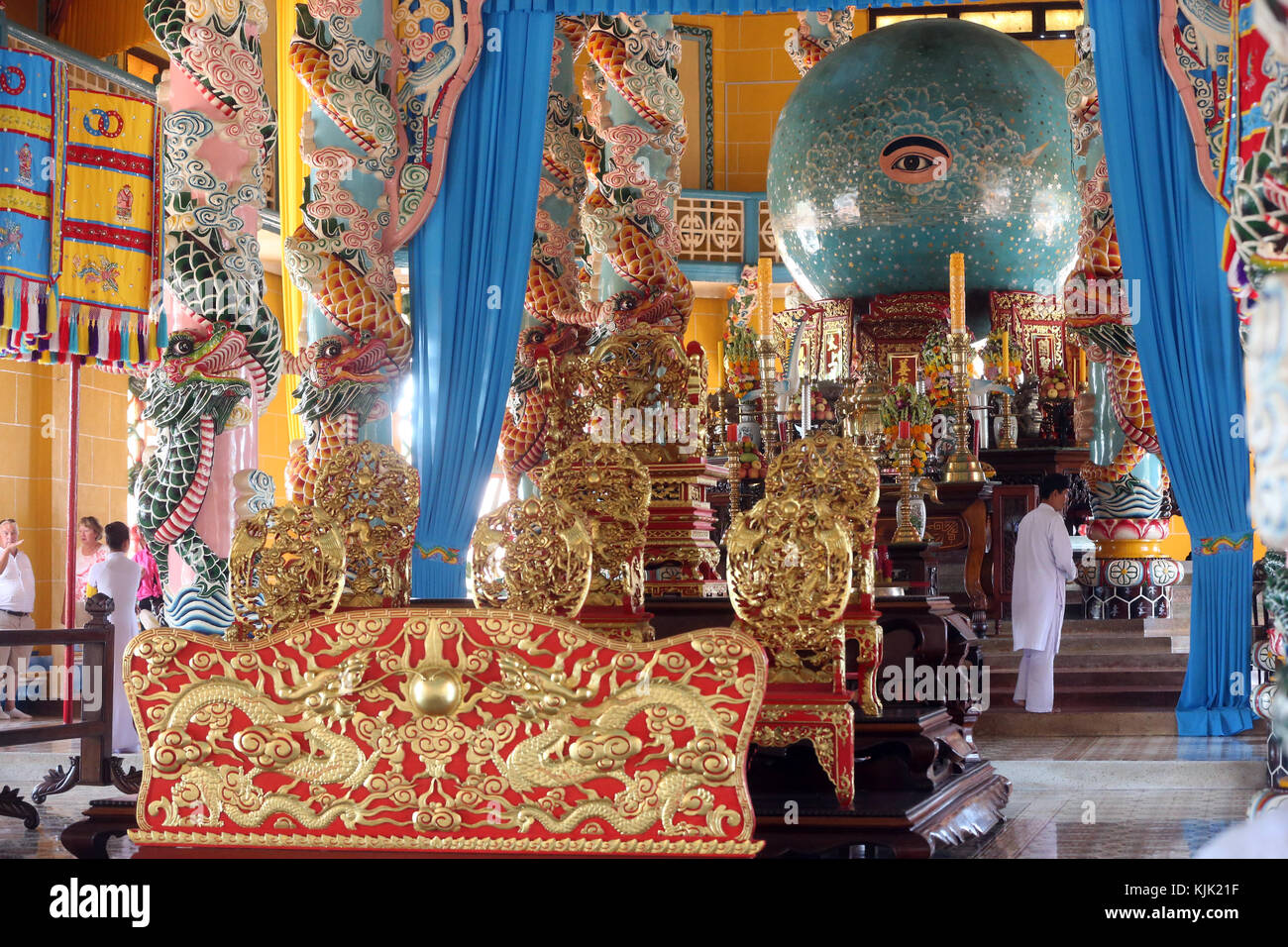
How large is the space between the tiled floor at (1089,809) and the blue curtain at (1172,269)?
0.84 metres

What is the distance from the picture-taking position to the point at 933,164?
836 cm

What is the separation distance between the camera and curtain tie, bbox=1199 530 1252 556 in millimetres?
5117

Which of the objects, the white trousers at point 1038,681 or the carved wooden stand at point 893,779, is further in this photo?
the white trousers at point 1038,681

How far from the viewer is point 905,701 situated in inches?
169

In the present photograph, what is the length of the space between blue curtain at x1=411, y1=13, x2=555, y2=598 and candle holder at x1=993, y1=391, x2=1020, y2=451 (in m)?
2.99

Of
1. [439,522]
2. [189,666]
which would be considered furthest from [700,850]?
[439,522]

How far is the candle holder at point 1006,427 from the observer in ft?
23.8

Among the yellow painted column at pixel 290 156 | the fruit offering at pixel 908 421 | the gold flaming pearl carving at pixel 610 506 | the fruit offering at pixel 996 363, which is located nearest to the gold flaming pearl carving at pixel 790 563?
the gold flaming pearl carving at pixel 610 506

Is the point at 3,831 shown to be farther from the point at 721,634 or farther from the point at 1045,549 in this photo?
the point at 1045,549

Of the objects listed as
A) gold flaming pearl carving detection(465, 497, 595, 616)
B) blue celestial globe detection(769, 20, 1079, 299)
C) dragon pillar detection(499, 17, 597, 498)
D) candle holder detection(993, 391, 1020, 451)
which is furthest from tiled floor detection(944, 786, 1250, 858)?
blue celestial globe detection(769, 20, 1079, 299)

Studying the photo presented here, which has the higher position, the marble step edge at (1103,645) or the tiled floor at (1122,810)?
the marble step edge at (1103,645)

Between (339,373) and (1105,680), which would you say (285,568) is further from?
(1105,680)

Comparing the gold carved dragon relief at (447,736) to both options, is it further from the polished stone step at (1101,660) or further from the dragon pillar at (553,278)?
the dragon pillar at (553,278)

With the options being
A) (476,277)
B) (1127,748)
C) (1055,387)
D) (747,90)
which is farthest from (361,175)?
(747,90)
